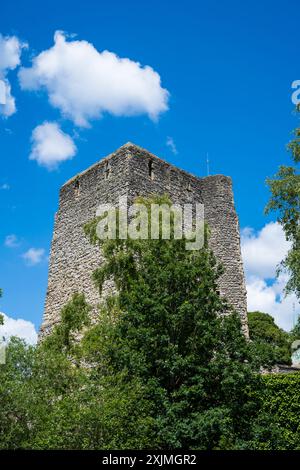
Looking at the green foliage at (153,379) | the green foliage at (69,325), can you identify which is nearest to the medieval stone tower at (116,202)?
the green foliage at (69,325)

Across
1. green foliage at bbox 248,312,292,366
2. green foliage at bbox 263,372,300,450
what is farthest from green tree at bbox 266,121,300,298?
green foliage at bbox 248,312,292,366

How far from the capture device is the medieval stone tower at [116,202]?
17781mm

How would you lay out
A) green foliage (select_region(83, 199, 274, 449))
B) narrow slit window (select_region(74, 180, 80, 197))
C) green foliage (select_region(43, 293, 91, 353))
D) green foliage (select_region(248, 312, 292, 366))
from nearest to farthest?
green foliage (select_region(83, 199, 274, 449)), green foliage (select_region(43, 293, 91, 353)), narrow slit window (select_region(74, 180, 80, 197)), green foliage (select_region(248, 312, 292, 366))

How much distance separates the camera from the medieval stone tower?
17781 millimetres

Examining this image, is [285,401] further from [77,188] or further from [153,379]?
[77,188]

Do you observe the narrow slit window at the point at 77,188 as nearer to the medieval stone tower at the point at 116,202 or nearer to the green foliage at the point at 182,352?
the medieval stone tower at the point at 116,202


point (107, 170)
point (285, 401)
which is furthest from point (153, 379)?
point (107, 170)

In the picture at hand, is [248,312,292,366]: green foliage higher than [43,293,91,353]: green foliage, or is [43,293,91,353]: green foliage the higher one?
[248,312,292,366]: green foliage

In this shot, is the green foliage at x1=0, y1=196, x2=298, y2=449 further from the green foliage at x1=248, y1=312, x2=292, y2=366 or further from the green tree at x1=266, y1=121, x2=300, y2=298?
the green foliage at x1=248, y1=312, x2=292, y2=366

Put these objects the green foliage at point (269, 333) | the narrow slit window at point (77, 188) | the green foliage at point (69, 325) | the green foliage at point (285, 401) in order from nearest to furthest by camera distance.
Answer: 1. the green foliage at point (285, 401)
2. the green foliage at point (69, 325)
3. the narrow slit window at point (77, 188)
4. the green foliage at point (269, 333)

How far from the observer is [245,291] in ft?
64.8
